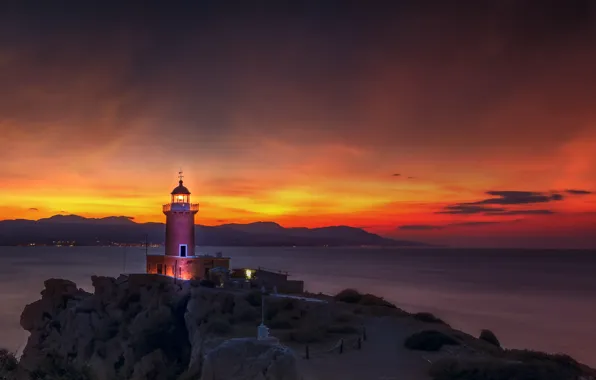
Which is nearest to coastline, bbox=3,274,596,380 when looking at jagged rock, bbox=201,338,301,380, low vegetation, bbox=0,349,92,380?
low vegetation, bbox=0,349,92,380

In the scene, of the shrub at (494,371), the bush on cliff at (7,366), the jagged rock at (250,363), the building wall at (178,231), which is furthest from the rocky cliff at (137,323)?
the jagged rock at (250,363)

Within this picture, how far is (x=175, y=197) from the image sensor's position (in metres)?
47.4

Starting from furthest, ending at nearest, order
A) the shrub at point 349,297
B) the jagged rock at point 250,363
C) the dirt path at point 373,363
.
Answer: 1. the shrub at point 349,297
2. the dirt path at point 373,363
3. the jagged rock at point 250,363

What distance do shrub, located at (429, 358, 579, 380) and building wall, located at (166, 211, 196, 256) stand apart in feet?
102

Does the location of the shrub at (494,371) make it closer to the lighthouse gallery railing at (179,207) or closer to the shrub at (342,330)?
the shrub at (342,330)

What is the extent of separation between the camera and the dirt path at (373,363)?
18.1 metres

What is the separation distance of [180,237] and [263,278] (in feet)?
32.7

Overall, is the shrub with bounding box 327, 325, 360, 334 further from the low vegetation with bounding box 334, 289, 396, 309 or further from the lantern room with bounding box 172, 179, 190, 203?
the lantern room with bounding box 172, 179, 190, 203

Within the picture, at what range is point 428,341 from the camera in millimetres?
22250

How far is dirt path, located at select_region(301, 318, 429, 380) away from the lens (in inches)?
712

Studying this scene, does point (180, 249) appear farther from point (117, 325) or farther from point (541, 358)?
point (541, 358)

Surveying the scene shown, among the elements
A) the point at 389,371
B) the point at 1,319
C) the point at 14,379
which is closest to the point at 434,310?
the point at 1,319

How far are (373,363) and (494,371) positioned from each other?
13.4 feet

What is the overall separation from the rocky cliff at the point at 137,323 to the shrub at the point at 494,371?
874cm
